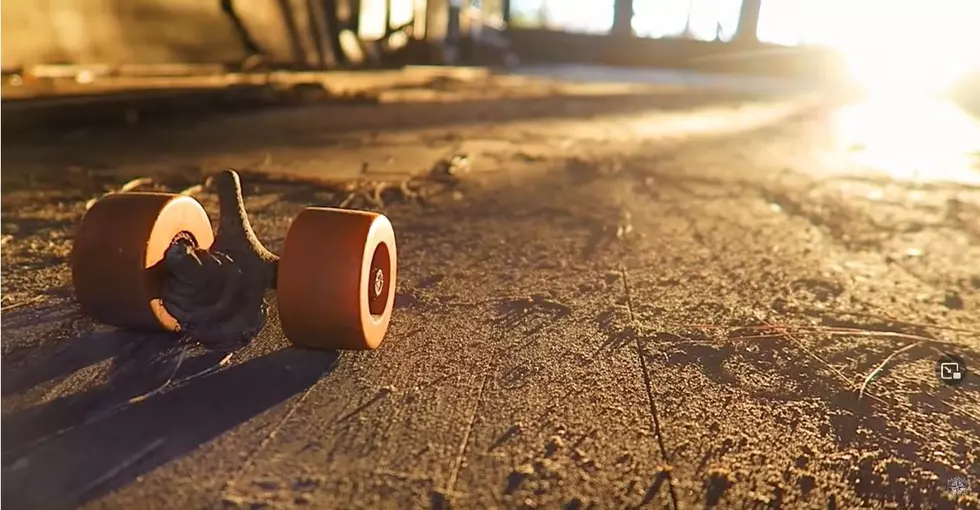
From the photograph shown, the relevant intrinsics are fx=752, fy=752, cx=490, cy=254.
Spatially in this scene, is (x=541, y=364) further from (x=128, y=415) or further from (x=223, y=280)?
(x=128, y=415)

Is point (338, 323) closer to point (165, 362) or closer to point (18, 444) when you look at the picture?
point (165, 362)

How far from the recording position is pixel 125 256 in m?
1.44

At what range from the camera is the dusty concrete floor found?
3.95 ft

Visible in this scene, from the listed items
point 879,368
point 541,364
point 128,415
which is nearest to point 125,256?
point 128,415

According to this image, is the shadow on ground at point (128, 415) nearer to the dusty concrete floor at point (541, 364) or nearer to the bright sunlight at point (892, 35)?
the dusty concrete floor at point (541, 364)

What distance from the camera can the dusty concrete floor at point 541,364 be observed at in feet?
3.95

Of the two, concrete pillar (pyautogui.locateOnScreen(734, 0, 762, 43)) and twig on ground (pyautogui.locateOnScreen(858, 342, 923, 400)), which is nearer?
twig on ground (pyautogui.locateOnScreen(858, 342, 923, 400))

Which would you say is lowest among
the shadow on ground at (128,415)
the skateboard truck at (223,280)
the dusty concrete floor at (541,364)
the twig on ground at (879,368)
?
the twig on ground at (879,368)

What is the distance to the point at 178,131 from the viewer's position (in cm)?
407

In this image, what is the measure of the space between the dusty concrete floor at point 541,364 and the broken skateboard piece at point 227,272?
7cm

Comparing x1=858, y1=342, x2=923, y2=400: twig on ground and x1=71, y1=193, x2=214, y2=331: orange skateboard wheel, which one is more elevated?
x1=71, y1=193, x2=214, y2=331: orange skateboard wheel

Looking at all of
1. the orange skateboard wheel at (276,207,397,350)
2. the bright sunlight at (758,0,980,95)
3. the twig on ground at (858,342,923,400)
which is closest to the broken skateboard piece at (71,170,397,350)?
the orange skateboard wheel at (276,207,397,350)

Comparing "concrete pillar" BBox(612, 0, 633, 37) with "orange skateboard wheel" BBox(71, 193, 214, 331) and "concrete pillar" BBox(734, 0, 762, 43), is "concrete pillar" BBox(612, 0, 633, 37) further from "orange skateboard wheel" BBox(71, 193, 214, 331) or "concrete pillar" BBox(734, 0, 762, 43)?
"orange skateboard wheel" BBox(71, 193, 214, 331)

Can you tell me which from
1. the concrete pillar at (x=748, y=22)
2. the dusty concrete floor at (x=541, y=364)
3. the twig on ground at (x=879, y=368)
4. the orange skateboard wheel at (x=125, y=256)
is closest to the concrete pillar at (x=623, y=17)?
the concrete pillar at (x=748, y=22)
